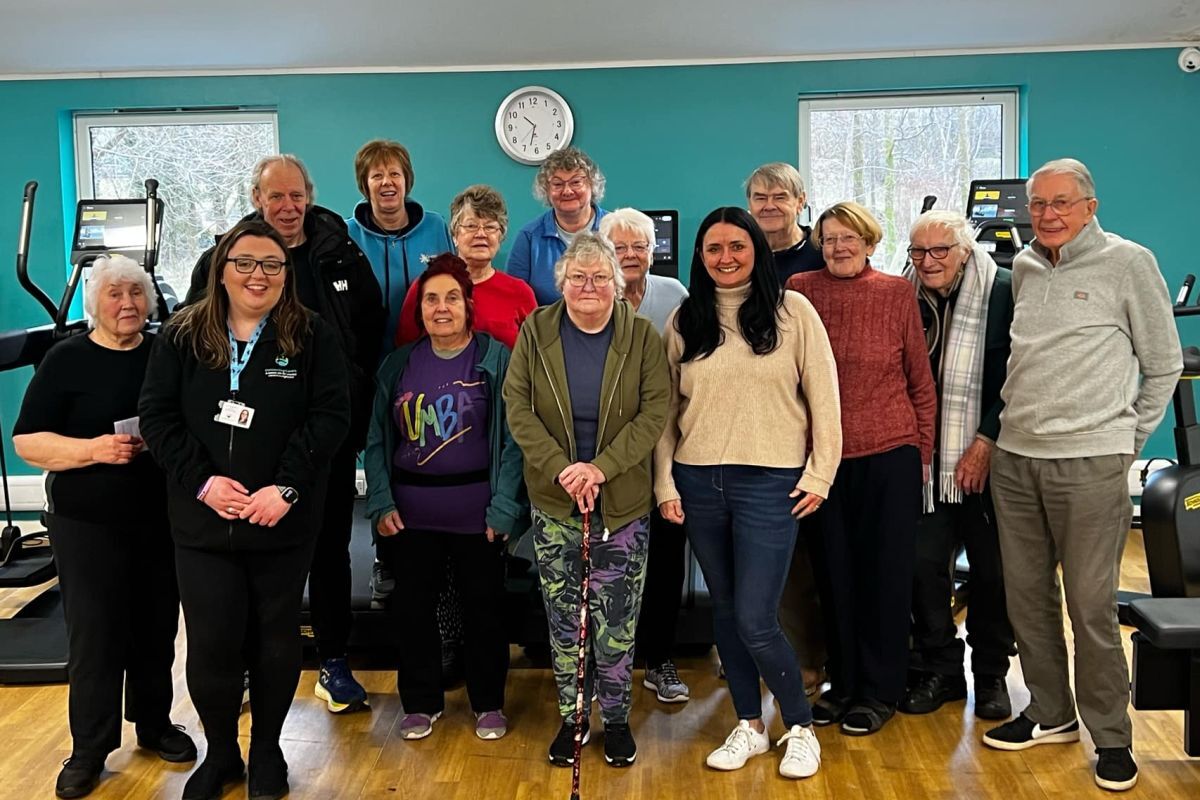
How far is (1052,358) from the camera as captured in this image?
2643 millimetres

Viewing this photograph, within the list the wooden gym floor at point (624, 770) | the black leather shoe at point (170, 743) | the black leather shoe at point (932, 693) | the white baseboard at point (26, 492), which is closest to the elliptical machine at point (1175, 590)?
the wooden gym floor at point (624, 770)

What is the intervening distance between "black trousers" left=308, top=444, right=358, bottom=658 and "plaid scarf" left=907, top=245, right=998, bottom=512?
67.6 inches

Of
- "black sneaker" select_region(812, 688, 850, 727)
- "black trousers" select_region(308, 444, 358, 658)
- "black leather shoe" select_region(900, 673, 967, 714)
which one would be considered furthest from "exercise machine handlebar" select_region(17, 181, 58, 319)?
"black leather shoe" select_region(900, 673, 967, 714)

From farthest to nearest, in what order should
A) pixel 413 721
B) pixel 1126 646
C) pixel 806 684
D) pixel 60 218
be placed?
1. pixel 60 218
2. pixel 1126 646
3. pixel 806 684
4. pixel 413 721

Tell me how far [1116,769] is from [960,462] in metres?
0.89

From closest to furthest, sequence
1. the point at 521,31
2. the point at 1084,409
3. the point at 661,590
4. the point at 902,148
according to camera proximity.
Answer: the point at 1084,409 → the point at 661,590 → the point at 521,31 → the point at 902,148

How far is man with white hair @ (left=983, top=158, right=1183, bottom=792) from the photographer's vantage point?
2600 mm

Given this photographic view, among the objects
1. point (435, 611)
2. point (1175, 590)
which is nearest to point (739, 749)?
point (435, 611)

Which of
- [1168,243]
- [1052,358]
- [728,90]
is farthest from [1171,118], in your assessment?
[1052,358]

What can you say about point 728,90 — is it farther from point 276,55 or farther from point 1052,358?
point 1052,358

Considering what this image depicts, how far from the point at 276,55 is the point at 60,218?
1603mm

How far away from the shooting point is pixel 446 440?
2.90m

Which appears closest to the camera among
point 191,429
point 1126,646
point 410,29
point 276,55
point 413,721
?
point 191,429

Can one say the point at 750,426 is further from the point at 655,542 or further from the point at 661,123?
the point at 661,123
